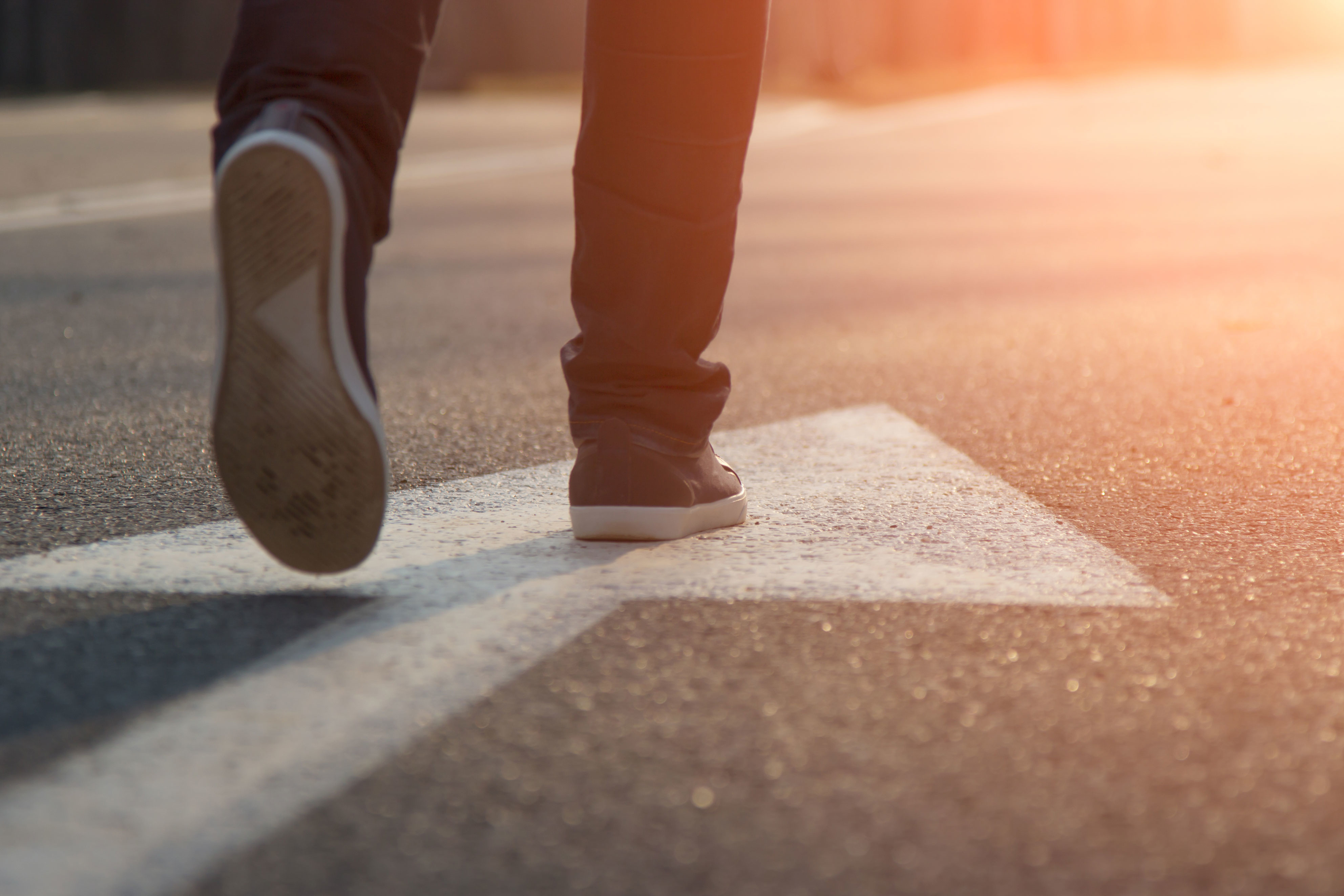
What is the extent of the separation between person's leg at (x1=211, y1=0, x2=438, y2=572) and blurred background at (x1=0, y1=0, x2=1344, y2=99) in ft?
28.1

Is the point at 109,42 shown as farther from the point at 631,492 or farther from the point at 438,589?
the point at 438,589

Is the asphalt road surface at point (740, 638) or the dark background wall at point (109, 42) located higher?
the asphalt road surface at point (740, 638)

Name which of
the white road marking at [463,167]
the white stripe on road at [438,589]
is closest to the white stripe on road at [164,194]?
the white road marking at [463,167]

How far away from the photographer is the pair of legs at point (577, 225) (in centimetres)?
142

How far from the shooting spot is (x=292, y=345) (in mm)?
1419

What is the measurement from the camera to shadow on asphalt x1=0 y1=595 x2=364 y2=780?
1189mm

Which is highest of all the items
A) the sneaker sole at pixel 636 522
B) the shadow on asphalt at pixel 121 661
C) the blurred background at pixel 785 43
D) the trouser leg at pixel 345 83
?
the trouser leg at pixel 345 83

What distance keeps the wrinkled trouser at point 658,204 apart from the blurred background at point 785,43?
8267 mm

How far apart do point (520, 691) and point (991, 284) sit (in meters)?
3.24

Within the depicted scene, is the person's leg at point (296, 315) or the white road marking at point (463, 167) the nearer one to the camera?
the person's leg at point (296, 315)

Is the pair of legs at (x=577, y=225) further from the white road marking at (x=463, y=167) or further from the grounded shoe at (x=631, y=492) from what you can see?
the white road marking at (x=463, y=167)

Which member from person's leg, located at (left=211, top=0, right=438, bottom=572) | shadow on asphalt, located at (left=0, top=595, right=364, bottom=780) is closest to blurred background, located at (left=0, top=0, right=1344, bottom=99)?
person's leg, located at (left=211, top=0, right=438, bottom=572)

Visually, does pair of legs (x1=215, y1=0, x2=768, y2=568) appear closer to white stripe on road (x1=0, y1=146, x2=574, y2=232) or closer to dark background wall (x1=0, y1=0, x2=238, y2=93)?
white stripe on road (x1=0, y1=146, x2=574, y2=232)

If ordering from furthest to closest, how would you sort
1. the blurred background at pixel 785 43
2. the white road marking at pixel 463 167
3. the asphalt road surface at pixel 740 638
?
1. the blurred background at pixel 785 43
2. the white road marking at pixel 463 167
3. the asphalt road surface at pixel 740 638
